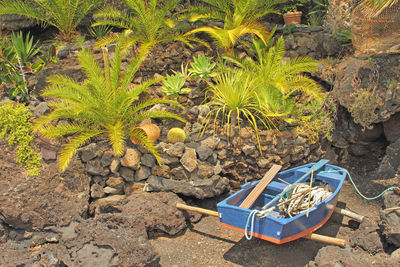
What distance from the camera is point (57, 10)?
733 centimetres

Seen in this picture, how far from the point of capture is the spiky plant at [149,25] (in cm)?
680

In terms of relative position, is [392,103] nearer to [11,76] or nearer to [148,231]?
[148,231]

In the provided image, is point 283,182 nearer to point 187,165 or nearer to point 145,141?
Result: point 187,165

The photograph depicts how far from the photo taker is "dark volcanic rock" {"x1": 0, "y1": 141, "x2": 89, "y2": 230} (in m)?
4.94

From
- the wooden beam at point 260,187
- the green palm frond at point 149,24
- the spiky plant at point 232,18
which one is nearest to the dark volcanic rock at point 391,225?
the wooden beam at point 260,187

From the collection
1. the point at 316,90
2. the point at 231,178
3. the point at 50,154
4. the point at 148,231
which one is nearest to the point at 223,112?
the point at 231,178

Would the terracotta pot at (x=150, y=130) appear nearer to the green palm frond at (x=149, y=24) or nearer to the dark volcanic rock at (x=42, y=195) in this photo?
the dark volcanic rock at (x=42, y=195)

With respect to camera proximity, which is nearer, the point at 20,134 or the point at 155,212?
the point at 155,212

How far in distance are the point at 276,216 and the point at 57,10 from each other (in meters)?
5.95

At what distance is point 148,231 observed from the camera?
17.4 ft

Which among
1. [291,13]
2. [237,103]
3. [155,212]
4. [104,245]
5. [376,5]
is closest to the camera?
[104,245]

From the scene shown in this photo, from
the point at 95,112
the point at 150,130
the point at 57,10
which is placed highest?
the point at 57,10

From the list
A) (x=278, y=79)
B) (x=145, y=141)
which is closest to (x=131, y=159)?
(x=145, y=141)

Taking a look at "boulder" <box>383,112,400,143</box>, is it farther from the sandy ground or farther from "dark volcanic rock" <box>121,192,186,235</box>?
"dark volcanic rock" <box>121,192,186,235</box>
